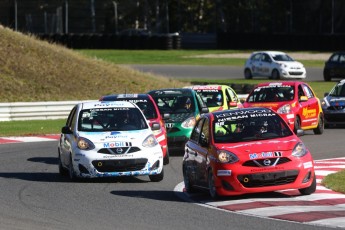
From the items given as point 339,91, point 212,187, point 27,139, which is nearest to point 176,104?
point 27,139

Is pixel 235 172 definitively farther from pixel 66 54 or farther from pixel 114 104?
pixel 66 54

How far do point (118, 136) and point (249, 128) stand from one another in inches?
109

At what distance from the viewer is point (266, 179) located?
14.3 meters

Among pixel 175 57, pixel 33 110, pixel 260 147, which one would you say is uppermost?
pixel 260 147

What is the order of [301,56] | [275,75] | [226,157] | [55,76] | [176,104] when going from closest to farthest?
[226,157] → [176,104] → [55,76] → [275,75] → [301,56]

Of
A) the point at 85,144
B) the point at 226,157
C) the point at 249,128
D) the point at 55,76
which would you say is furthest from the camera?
the point at 55,76

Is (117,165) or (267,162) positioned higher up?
(267,162)

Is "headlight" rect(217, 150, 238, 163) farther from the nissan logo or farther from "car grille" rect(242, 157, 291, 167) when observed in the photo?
the nissan logo

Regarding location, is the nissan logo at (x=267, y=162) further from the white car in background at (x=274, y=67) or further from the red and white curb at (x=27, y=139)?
the white car in background at (x=274, y=67)

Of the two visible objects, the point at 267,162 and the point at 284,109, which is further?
Answer: the point at 284,109

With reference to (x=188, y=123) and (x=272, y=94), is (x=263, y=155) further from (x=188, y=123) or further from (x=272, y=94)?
(x=272, y=94)

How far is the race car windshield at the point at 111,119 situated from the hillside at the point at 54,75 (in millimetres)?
18887

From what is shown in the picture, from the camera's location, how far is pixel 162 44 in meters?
75.7

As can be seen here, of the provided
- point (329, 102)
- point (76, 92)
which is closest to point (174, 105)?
point (329, 102)
